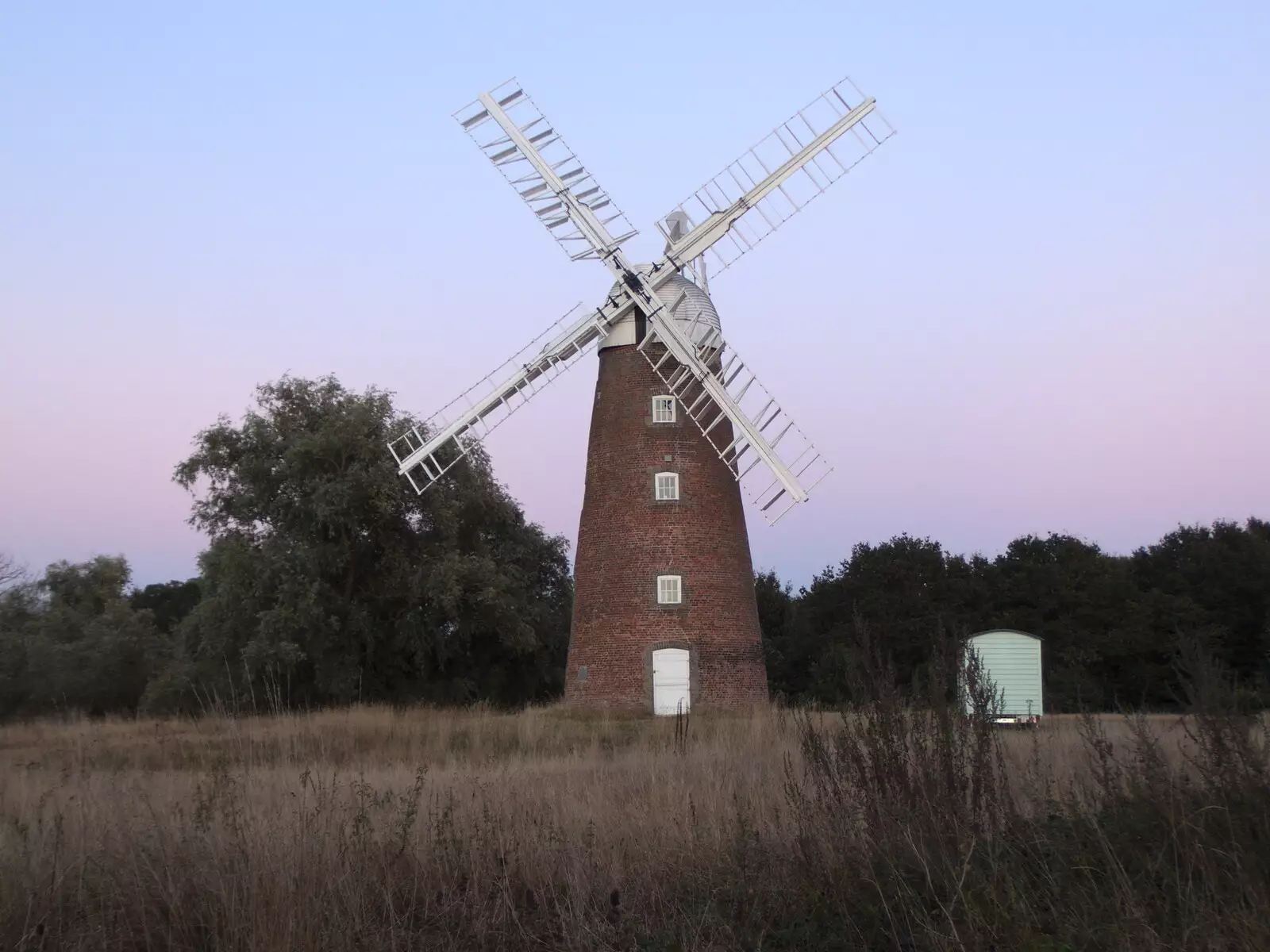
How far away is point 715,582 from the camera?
22.9 meters

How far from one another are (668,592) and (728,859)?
1645cm

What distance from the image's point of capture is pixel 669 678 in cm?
2230

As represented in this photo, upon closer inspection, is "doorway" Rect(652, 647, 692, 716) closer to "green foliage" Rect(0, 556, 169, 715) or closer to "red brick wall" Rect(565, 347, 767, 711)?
"red brick wall" Rect(565, 347, 767, 711)

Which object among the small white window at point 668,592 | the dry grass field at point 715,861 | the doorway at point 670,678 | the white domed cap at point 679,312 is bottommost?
the dry grass field at point 715,861

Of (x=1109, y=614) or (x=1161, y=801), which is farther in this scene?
(x=1109, y=614)

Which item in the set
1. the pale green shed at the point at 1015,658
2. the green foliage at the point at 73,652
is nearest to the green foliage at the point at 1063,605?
the pale green shed at the point at 1015,658

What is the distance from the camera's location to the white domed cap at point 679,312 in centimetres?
2339

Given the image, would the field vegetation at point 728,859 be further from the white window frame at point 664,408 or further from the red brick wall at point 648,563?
the white window frame at point 664,408

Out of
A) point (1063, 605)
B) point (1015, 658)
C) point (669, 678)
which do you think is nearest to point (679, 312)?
point (669, 678)

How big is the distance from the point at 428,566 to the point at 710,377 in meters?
9.33

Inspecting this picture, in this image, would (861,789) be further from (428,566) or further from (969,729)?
(428,566)

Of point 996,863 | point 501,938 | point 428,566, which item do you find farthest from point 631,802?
point 428,566

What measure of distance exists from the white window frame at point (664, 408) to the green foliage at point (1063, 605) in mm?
9126

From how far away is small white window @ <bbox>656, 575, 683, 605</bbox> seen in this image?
22.5m
